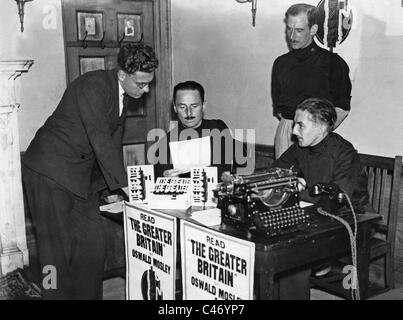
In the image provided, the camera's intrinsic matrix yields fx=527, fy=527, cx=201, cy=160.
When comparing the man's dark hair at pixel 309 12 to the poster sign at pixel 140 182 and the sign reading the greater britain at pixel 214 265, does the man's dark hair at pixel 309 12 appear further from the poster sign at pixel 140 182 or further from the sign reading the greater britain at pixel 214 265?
the sign reading the greater britain at pixel 214 265

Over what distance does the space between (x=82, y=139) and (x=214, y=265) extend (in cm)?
118

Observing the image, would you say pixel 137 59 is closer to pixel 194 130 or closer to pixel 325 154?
pixel 194 130

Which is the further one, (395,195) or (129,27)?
(129,27)

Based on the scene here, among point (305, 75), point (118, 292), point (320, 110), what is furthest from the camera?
point (305, 75)

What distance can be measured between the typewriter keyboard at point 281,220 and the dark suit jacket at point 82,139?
3.29 ft

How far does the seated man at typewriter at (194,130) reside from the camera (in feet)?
11.7

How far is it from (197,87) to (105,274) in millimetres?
1388

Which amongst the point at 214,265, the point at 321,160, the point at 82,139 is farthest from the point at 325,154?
the point at 82,139

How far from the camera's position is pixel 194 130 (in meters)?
3.71

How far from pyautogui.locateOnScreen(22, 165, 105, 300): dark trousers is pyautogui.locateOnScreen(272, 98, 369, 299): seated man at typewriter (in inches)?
45.2

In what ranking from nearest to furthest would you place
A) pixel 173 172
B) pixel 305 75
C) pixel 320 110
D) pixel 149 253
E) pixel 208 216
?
pixel 208 216 → pixel 149 253 → pixel 320 110 → pixel 173 172 → pixel 305 75

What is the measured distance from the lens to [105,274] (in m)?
3.45
